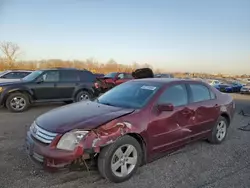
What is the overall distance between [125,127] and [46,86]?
7245 millimetres

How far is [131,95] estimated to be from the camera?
478cm

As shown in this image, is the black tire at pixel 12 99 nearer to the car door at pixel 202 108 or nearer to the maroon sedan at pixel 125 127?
the maroon sedan at pixel 125 127

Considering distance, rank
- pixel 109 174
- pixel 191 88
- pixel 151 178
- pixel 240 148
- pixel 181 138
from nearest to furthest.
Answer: pixel 109 174
pixel 151 178
pixel 181 138
pixel 191 88
pixel 240 148

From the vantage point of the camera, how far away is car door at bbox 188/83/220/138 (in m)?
5.09

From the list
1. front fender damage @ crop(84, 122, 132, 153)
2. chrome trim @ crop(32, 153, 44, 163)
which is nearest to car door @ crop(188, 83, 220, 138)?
front fender damage @ crop(84, 122, 132, 153)

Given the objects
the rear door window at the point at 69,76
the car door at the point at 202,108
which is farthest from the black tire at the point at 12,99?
the car door at the point at 202,108

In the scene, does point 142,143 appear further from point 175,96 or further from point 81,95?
point 81,95

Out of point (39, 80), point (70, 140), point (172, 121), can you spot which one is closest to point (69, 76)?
point (39, 80)

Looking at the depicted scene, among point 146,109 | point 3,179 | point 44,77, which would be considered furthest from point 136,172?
point 44,77

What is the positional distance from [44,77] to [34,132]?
6.85 metres

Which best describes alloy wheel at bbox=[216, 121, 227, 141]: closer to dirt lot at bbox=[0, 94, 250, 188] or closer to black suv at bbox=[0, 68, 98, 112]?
dirt lot at bbox=[0, 94, 250, 188]

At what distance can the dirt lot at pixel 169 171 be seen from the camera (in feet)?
12.3

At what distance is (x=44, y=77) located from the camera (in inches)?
411

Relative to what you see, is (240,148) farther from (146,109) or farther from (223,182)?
(146,109)
